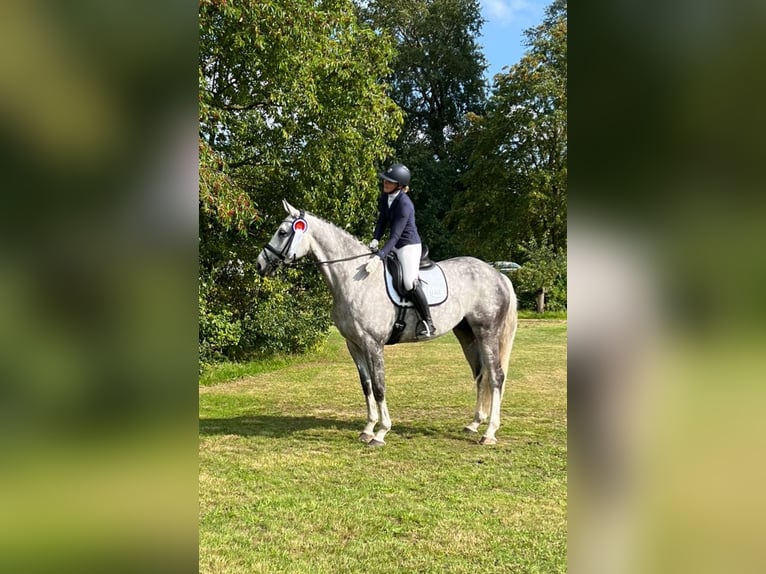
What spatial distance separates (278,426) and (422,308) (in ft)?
6.71

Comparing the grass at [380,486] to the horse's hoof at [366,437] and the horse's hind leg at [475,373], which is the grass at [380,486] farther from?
the horse's hind leg at [475,373]

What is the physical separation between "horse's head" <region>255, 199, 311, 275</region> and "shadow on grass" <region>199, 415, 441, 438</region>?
1654 millimetres

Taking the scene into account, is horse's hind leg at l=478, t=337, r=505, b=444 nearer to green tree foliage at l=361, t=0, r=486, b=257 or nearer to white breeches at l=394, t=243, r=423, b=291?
white breeches at l=394, t=243, r=423, b=291

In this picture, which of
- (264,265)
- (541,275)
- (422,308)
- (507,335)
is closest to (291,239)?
(264,265)

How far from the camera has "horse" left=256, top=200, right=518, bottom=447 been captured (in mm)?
5262

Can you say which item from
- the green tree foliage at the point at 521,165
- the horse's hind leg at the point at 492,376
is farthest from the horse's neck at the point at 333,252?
the green tree foliage at the point at 521,165

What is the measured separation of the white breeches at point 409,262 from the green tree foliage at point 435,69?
22174mm

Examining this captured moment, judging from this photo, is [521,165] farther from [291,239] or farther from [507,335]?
[291,239]

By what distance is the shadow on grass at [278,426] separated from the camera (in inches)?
226

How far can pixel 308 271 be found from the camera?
1204 centimetres

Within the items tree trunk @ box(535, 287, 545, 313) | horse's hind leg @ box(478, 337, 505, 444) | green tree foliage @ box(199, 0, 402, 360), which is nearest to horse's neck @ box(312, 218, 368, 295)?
horse's hind leg @ box(478, 337, 505, 444)
